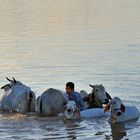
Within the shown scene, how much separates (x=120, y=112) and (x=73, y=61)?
1141 centimetres

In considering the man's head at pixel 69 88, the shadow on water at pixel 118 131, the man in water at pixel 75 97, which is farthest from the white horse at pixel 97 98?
the shadow on water at pixel 118 131

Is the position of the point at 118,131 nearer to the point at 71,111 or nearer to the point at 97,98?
the point at 71,111

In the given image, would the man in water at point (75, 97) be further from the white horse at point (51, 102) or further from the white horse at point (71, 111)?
the white horse at point (71, 111)

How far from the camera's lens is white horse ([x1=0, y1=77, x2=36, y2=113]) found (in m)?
20.4

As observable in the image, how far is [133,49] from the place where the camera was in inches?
1256

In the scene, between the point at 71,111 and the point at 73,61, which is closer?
the point at 71,111

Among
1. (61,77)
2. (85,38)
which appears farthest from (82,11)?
Answer: (61,77)

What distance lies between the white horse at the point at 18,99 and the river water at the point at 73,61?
61cm

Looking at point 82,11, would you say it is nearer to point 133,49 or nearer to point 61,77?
point 133,49

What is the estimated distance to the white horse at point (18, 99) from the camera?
803 inches

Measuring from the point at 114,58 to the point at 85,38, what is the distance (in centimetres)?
792

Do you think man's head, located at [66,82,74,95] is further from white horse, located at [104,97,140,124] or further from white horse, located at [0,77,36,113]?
white horse, located at [104,97,140,124]

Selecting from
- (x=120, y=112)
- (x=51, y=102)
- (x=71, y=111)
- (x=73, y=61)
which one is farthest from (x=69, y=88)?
(x=73, y=61)

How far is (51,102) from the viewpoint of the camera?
19688 millimetres
